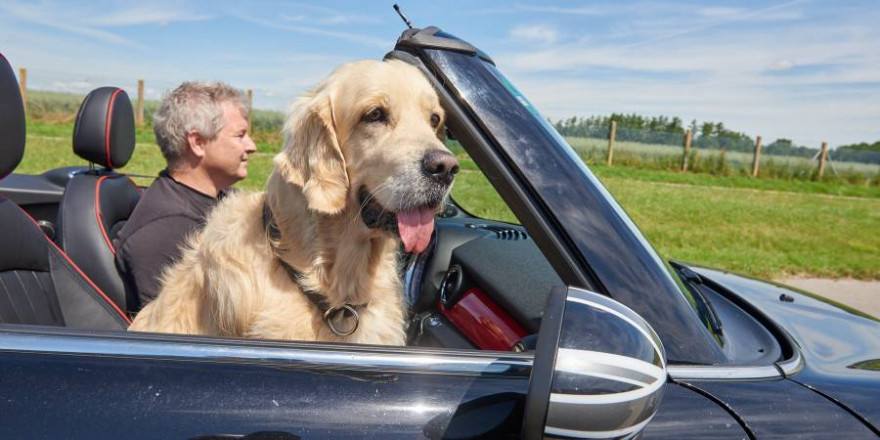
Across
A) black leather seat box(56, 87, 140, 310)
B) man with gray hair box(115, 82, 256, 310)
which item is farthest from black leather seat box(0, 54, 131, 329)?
black leather seat box(56, 87, 140, 310)

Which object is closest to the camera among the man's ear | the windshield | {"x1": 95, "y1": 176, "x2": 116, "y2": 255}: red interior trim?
the windshield

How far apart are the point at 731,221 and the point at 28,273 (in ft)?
40.1

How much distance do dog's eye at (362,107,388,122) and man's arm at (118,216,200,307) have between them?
1.08 metres

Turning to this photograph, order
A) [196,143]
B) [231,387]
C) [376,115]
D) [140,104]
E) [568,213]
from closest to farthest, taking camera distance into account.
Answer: [231,387], [568,213], [376,115], [196,143], [140,104]

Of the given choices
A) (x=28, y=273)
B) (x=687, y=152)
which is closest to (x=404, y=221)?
(x=28, y=273)

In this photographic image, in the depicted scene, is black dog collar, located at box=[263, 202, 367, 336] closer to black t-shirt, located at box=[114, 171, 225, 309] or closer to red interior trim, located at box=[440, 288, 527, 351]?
red interior trim, located at box=[440, 288, 527, 351]

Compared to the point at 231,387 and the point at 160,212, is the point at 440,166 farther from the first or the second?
the point at 160,212

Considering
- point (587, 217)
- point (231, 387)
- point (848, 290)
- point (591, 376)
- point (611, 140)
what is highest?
point (611, 140)

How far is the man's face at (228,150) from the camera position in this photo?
3.30 meters

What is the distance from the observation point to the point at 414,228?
7.18 ft

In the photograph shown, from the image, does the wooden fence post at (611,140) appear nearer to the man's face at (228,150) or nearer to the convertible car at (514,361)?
the man's face at (228,150)

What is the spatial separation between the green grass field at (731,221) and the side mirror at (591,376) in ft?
2.51

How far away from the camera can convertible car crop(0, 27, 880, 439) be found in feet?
3.64

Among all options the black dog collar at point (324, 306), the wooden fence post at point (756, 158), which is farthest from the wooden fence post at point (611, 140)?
the black dog collar at point (324, 306)
